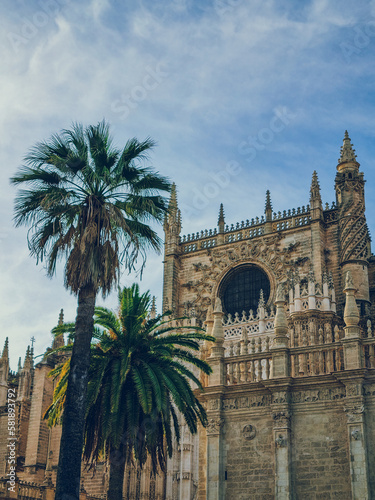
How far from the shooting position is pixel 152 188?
20.1m

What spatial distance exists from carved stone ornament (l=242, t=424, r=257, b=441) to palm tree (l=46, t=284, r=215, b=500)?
137 cm

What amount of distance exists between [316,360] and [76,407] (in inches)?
313

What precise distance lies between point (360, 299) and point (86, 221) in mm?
20611

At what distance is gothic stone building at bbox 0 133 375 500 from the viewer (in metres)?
19.9

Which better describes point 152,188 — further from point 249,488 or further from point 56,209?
point 249,488

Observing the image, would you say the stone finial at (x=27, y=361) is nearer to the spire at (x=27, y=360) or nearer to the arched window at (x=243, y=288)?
the spire at (x=27, y=360)

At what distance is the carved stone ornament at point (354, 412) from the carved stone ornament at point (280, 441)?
2029 millimetres

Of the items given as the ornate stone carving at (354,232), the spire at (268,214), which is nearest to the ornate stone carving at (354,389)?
the ornate stone carving at (354,232)

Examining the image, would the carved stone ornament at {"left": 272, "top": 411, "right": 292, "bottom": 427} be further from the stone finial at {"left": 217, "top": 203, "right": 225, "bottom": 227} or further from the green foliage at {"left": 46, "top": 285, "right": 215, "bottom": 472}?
the stone finial at {"left": 217, "top": 203, "right": 225, "bottom": 227}

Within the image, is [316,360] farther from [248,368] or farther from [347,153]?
[347,153]

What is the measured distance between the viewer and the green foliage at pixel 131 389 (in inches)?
736

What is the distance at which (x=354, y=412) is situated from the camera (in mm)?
19688

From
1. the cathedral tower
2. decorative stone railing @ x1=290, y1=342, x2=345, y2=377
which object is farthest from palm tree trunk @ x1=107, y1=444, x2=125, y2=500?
the cathedral tower

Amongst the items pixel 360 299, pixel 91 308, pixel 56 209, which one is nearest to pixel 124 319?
pixel 91 308
